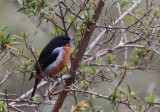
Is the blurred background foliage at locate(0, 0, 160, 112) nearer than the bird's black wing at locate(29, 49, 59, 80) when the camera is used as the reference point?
No

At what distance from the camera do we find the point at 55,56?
13.8ft

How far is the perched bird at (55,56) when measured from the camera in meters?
3.98

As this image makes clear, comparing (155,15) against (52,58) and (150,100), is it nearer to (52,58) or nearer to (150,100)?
(52,58)

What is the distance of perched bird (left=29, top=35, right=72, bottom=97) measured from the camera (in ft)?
13.1

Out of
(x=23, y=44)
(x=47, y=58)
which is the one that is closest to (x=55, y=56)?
(x=47, y=58)

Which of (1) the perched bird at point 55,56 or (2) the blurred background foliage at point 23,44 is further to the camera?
(2) the blurred background foliage at point 23,44

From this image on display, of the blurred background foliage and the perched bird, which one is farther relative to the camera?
the blurred background foliage

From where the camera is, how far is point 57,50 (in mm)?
4223

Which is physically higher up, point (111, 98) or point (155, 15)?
point (155, 15)

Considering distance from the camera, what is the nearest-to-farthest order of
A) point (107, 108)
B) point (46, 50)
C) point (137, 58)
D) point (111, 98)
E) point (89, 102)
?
point (111, 98), point (89, 102), point (46, 50), point (137, 58), point (107, 108)

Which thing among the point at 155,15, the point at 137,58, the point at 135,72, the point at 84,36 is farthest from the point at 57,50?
the point at 135,72

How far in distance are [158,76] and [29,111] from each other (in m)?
2.59

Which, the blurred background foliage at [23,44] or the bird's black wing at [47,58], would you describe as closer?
the bird's black wing at [47,58]

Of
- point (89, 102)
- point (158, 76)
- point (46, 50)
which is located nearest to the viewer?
point (89, 102)
